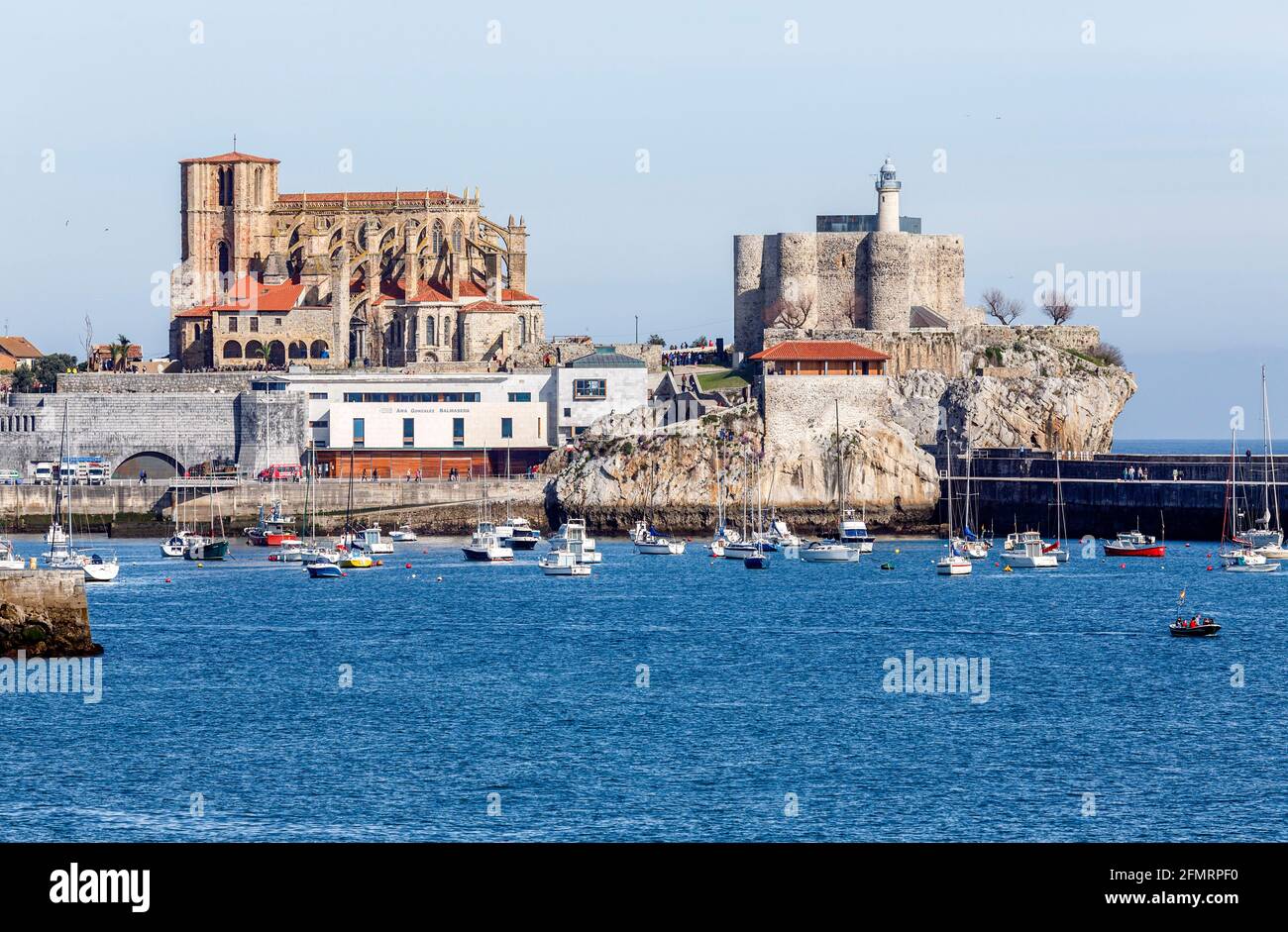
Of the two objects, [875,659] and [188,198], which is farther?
[188,198]

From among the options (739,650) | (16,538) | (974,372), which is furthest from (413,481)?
(739,650)

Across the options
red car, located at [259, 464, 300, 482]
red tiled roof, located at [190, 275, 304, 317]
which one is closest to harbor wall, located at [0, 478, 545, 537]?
red car, located at [259, 464, 300, 482]

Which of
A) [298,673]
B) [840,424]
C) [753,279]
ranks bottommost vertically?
[298,673]

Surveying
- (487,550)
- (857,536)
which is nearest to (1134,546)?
(857,536)

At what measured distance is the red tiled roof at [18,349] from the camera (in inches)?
5428

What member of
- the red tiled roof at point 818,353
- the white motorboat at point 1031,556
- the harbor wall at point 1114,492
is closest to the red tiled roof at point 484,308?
the red tiled roof at point 818,353

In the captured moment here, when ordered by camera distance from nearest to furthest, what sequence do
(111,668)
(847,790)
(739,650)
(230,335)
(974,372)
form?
1. (847,790)
2. (111,668)
3. (739,650)
4. (974,372)
5. (230,335)

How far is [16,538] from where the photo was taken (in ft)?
301

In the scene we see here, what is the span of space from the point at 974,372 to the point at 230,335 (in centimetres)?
4518

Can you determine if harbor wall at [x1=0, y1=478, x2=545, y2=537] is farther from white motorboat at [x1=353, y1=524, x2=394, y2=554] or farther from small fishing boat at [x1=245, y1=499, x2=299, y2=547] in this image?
white motorboat at [x1=353, y1=524, x2=394, y2=554]

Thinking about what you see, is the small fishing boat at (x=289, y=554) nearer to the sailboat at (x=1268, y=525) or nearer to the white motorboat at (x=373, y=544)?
the white motorboat at (x=373, y=544)

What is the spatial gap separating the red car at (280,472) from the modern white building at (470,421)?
1.74m

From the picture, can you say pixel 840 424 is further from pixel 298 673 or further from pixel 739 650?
pixel 298 673

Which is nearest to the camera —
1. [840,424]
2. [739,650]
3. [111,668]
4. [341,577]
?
[111,668]
